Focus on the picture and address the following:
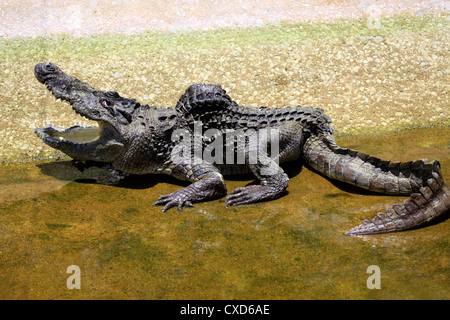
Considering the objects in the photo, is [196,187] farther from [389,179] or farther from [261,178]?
[389,179]

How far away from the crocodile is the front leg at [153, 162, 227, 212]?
0.01m

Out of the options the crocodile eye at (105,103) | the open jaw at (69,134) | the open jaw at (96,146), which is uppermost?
the crocodile eye at (105,103)

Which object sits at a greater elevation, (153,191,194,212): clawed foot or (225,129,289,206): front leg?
(225,129,289,206): front leg

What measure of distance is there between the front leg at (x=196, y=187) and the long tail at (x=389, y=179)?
1141 millimetres

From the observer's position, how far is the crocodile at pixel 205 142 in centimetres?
452

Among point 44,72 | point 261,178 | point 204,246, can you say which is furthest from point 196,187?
point 44,72

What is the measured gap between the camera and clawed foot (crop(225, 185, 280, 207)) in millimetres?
4359

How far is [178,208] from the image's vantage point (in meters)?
4.25

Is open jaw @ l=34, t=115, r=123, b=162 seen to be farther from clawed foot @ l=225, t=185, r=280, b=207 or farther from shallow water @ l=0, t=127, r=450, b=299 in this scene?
clawed foot @ l=225, t=185, r=280, b=207
